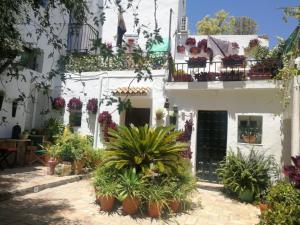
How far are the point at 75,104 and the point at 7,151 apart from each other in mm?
4005

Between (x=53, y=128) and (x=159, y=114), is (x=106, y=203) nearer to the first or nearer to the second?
(x=159, y=114)

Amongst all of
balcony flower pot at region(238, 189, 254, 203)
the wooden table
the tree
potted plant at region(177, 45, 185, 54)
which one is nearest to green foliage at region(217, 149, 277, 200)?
balcony flower pot at region(238, 189, 254, 203)

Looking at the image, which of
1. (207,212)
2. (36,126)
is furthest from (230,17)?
(207,212)

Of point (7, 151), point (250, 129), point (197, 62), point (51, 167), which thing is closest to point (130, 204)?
point (51, 167)

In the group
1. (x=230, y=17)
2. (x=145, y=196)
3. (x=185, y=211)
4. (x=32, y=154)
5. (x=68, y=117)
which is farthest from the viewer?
(x=230, y=17)

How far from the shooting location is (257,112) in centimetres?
1073

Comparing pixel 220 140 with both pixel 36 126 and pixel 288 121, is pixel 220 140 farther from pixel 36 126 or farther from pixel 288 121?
pixel 36 126

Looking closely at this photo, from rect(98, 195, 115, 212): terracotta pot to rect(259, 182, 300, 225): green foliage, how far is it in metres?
3.46

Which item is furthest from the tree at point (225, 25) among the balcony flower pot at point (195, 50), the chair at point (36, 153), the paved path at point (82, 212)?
the paved path at point (82, 212)

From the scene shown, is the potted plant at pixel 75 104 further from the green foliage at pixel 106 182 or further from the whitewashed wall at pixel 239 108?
the green foliage at pixel 106 182

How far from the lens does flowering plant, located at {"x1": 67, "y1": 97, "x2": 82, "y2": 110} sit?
14086mm

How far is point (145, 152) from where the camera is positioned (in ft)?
25.3

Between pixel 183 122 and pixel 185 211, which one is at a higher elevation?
pixel 183 122

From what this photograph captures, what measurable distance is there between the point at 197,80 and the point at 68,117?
662 centimetres
